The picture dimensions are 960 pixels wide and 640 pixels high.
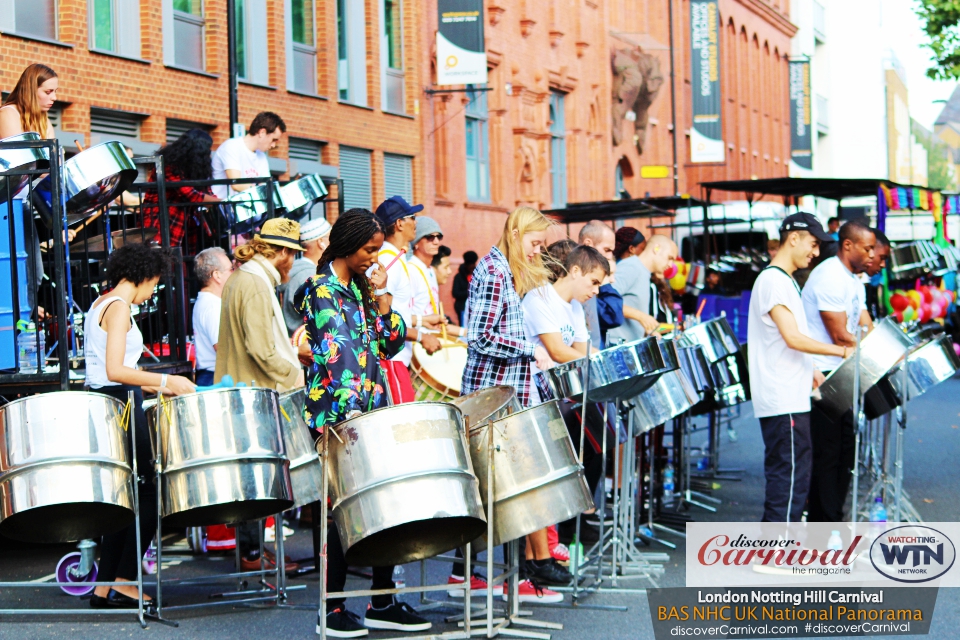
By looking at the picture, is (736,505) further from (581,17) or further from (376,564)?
(581,17)

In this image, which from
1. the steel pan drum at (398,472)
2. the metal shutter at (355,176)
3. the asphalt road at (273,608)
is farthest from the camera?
the metal shutter at (355,176)

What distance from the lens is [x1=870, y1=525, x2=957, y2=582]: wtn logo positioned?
223 inches

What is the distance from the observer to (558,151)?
93.7 feet

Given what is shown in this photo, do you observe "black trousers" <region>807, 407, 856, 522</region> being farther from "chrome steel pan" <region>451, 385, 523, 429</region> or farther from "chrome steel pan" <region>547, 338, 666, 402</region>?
"chrome steel pan" <region>451, 385, 523, 429</region>

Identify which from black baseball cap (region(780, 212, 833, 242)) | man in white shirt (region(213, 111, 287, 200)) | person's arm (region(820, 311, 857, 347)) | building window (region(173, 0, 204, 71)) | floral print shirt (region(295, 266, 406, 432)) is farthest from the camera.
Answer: building window (region(173, 0, 204, 71))

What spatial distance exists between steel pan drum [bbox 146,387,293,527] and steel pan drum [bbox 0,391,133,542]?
0.19 meters

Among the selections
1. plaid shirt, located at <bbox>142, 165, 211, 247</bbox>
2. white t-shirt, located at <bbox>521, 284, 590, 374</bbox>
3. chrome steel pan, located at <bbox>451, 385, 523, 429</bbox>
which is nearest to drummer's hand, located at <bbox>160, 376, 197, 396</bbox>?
chrome steel pan, located at <bbox>451, 385, 523, 429</bbox>

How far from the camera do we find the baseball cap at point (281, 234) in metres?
7.07

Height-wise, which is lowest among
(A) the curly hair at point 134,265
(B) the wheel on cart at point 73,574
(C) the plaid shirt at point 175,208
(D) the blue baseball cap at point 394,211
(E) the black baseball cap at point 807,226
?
(B) the wheel on cart at point 73,574

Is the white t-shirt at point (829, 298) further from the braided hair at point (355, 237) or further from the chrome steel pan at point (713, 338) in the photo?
the braided hair at point (355, 237)

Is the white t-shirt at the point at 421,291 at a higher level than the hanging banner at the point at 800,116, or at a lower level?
lower

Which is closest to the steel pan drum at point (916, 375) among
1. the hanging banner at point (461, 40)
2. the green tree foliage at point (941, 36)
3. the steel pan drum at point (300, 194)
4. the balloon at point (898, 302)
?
the steel pan drum at point (300, 194)

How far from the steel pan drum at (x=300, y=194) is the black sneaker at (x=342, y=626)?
169 inches

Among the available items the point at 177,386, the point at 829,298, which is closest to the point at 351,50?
the point at 829,298
